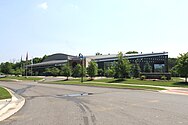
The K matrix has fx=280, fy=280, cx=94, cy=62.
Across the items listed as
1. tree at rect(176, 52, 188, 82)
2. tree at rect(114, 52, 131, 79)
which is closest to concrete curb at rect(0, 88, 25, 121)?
tree at rect(176, 52, 188, 82)

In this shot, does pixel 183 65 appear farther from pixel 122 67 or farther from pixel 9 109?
pixel 9 109

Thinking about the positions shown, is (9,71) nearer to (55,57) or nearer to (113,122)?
(55,57)

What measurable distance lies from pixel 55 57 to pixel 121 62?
10474 cm

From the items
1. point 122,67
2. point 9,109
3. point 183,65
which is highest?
point 183,65

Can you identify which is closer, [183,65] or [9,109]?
[9,109]

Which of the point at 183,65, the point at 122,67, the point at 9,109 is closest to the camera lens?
the point at 9,109

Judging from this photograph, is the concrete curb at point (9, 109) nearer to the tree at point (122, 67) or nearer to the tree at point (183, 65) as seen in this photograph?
the tree at point (183, 65)

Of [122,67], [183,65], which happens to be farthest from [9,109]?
[122,67]

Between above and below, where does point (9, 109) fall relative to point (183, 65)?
below

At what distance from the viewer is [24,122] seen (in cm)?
1014

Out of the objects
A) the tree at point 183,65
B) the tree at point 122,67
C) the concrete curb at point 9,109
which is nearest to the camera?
the concrete curb at point 9,109

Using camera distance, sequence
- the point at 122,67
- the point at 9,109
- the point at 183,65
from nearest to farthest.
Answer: the point at 9,109, the point at 183,65, the point at 122,67

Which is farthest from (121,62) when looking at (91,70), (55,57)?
(55,57)

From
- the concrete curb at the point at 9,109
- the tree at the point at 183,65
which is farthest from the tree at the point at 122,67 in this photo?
the concrete curb at the point at 9,109
